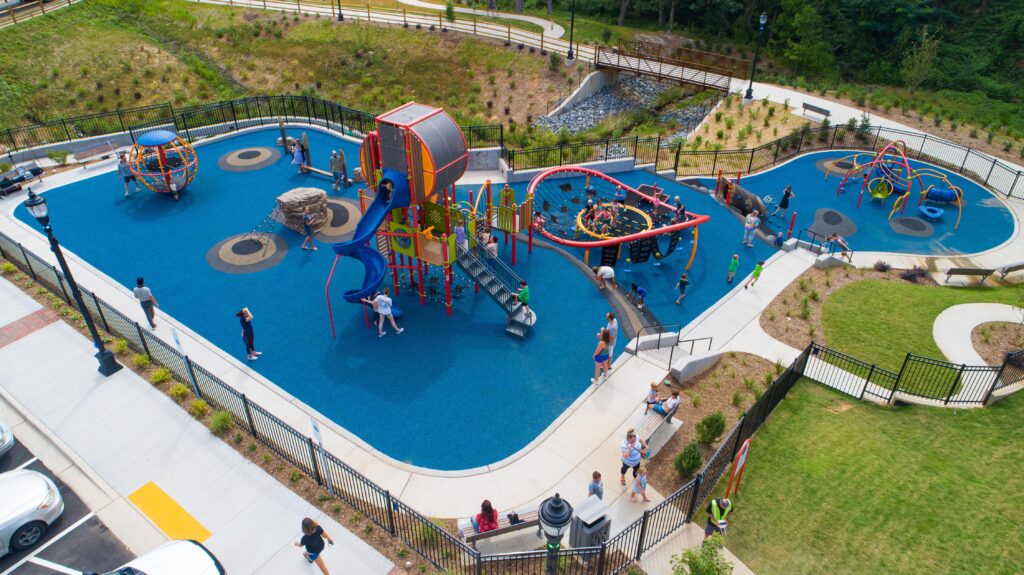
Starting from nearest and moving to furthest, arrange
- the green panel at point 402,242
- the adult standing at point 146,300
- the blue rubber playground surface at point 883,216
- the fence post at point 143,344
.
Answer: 1. the fence post at point 143,344
2. the adult standing at point 146,300
3. the green panel at point 402,242
4. the blue rubber playground surface at point 883,216

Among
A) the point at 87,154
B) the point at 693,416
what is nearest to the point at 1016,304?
the point at 693,416

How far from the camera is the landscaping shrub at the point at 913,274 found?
940 inches

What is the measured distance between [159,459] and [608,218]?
17779mm

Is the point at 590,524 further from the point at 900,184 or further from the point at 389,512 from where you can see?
the point at 900,184

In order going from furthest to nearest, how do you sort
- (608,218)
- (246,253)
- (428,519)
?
(608,218), (246,253), (428,519)

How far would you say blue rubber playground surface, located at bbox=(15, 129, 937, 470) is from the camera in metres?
16.3

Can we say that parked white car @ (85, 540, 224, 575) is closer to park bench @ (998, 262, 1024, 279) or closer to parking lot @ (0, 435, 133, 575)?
parking lot @ (0, 435, 133, 575)

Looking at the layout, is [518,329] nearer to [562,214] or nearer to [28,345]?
[562,214]

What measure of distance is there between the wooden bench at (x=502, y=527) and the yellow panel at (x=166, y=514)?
5463 millimetres

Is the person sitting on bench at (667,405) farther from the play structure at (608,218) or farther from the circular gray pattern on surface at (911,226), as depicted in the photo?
the circular gray pattern on surface at (911,226)

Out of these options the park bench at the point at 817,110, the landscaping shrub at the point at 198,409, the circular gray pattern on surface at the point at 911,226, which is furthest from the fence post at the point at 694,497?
the park bench at the point at 817,110

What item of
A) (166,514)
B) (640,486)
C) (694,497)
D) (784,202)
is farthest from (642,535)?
(784,202)

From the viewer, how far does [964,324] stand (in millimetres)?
20906

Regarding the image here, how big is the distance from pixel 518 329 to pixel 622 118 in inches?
1136
